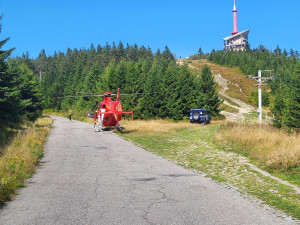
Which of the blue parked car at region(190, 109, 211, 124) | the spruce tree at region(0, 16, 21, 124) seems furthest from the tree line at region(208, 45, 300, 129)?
the spruce tree at region(0, 16, 21, 124)

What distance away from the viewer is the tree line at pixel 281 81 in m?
39.5

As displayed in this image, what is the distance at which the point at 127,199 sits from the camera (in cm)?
713

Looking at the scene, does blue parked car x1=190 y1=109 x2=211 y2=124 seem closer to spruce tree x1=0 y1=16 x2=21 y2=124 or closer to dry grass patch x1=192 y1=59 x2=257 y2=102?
spruce tree x1=0 y1=16 x2=21 y2=124

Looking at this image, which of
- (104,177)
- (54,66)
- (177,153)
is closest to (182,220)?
(104,177)

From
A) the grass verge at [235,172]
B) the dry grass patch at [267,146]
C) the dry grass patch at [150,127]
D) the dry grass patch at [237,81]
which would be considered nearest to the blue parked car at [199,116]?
the dry grass patch at [150,127]

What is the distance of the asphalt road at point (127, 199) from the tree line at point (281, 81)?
26312 millimetres

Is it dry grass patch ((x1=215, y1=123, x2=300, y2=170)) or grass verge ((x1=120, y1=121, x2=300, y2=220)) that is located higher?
dry grass patch ((x1=215, y1=123, x2=300, y2=170))

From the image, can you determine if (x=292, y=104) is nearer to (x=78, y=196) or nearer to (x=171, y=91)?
(x=171, y=91)

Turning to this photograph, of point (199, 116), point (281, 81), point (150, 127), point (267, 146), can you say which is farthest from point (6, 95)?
point (281, 81)

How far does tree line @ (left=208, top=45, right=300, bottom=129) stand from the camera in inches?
1555

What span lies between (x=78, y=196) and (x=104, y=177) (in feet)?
7.64

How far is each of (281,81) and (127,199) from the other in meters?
92.9

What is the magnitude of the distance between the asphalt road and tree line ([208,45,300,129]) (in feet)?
86.3

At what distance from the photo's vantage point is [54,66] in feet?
495
